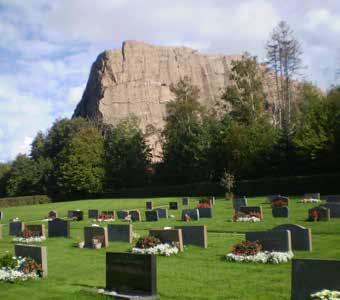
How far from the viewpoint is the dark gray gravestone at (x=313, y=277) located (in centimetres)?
977

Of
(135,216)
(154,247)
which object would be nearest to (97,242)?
(154,247)

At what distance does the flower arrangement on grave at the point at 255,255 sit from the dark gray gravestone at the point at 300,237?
4.53 ft

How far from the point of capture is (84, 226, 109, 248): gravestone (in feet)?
70.5

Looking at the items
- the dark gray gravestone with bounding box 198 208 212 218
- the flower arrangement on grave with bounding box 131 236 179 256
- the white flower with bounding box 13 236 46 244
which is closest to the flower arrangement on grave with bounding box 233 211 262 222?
the dark gray gravestone with bounding box 198 208 212 218

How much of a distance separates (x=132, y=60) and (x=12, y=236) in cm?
12571

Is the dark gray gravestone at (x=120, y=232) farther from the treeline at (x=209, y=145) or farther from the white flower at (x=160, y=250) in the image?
the treeline at (x=209, y=145)

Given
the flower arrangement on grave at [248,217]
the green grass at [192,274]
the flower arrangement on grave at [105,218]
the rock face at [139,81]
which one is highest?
the rock face at [139,81]

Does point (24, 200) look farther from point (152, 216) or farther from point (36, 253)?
point (36, 253)

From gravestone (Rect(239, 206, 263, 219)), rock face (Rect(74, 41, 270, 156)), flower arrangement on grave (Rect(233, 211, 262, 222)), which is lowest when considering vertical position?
flower arrangement on grave (Rect(233, 211, 262, 222))

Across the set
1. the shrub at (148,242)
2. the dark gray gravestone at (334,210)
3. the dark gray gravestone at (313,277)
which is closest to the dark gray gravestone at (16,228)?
the shrub at (148,242)

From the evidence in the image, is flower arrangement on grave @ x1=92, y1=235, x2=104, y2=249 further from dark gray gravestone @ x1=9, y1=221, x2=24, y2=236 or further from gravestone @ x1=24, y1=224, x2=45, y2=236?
dark gray gravestone @ x1=9, y1=221, x2=24, y2=236

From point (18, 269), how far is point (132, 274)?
173 inches

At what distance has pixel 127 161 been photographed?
80.8 meters

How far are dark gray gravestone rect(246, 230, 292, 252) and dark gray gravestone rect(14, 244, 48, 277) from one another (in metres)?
6.13
